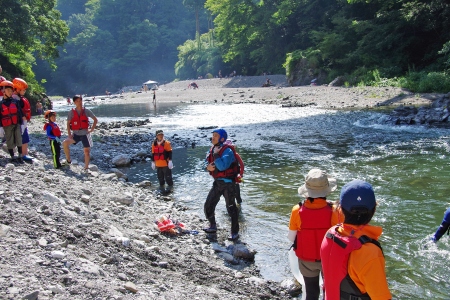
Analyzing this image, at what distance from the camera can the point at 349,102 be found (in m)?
30.0

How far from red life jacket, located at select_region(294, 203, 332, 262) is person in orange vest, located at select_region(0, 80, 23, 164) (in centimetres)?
722

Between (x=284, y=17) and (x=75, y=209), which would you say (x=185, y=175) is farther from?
(x=284, y=17)

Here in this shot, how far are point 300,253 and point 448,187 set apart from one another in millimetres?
7341

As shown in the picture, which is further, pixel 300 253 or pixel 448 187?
pixel 448 187

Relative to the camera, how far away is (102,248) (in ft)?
17.1

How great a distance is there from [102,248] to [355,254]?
3.53 metres

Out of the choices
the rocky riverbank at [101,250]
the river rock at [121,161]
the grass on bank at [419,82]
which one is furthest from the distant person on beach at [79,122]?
the grass on bank at [419,82]

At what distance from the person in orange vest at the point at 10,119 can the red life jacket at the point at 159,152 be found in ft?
11.2

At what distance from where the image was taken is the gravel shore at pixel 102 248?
411 cm

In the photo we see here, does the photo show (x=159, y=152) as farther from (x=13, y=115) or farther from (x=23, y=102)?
(x=13, y=115)

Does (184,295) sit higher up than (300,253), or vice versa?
(300,253)

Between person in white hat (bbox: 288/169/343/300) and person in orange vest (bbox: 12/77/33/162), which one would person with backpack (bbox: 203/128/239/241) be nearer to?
person in white hat (bbox: 288/169/343/300)

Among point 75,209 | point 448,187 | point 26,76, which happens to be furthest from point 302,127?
point 26,76

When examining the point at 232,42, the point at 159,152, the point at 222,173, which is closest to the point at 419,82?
the point at 159,152
